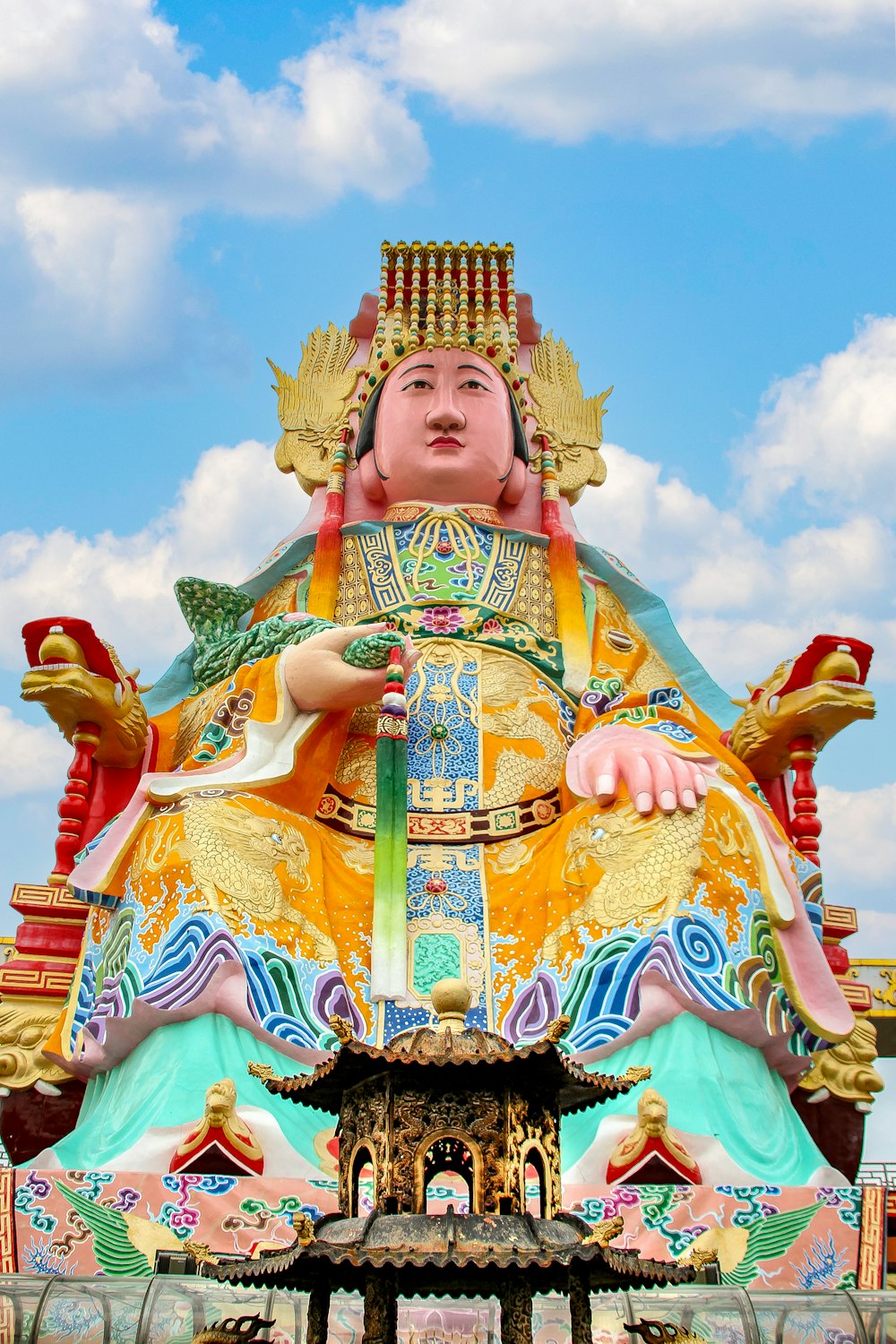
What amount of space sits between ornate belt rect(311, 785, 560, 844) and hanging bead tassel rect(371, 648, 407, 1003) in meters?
0.37

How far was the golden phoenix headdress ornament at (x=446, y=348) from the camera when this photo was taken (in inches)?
358

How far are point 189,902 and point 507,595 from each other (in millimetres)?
3159

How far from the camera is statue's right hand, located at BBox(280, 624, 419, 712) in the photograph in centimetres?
676

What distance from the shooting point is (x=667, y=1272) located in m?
3.10

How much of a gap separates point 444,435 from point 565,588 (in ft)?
4.14

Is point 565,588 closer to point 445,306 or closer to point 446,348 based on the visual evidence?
point 446,348

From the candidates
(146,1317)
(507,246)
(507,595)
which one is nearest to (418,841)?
(507,595)

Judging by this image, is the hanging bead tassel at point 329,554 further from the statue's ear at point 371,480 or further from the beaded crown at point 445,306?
the beaded crown at point 445,306

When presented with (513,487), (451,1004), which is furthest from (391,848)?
(513,487)

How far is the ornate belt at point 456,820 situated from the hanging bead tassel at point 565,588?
0.89 m

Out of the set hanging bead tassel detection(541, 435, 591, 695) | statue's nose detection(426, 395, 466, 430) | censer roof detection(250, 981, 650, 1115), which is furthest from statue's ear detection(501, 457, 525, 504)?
censer roof detection(250, 981, 650, 1115)

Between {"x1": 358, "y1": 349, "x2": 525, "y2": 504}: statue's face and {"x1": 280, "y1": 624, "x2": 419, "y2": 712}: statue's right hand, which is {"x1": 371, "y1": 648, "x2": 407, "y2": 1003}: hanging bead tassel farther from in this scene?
{"x1": 358, "y1": 349, "x2": 525, "y2": 504}: statue's face

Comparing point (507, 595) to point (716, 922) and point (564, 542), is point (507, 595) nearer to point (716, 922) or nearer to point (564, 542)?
point (564, 542)

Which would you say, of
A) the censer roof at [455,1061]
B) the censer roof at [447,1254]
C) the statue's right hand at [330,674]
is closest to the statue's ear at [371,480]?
the statue's right hand at [330,674]
